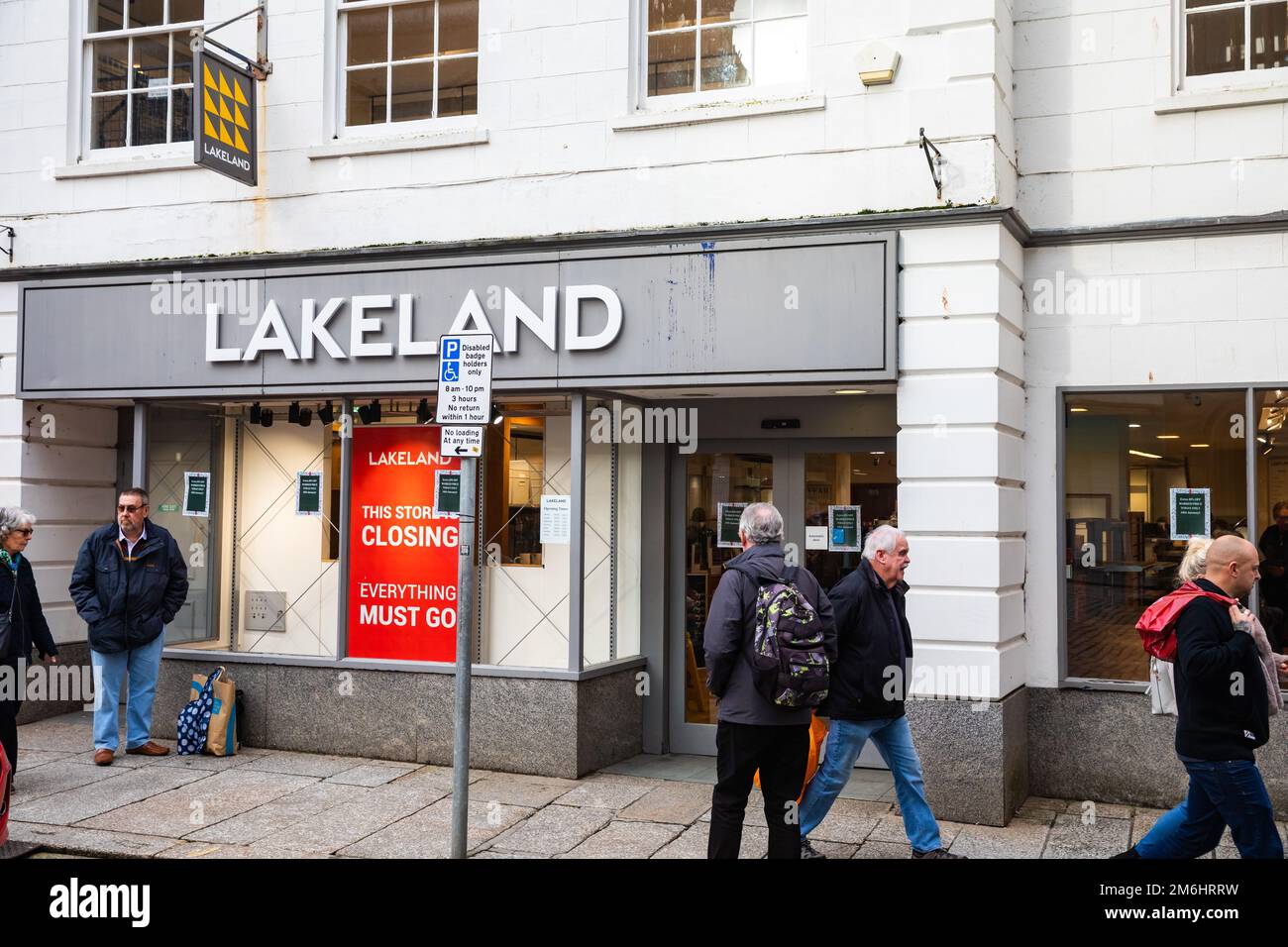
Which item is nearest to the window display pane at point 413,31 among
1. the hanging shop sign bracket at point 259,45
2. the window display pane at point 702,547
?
the hanging shop sign bracket at point 259,45

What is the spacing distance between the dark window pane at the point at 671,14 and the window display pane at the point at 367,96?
2293 millimetres

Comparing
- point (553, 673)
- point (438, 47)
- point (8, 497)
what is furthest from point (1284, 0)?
point (8, 497)

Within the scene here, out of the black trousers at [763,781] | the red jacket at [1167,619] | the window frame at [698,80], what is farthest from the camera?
the window frame at [698,80]

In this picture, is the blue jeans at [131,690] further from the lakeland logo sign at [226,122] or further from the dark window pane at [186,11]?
the dark window pane at [186,11]

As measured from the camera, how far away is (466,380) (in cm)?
666

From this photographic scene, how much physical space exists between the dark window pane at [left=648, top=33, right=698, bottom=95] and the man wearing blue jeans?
4.15m

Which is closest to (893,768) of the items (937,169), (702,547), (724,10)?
(702,547)

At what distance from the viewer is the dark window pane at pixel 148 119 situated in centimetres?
1053

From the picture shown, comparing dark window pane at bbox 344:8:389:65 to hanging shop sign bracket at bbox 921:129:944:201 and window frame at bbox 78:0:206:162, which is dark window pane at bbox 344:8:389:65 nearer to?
window frame at bbox 78:0:206:162

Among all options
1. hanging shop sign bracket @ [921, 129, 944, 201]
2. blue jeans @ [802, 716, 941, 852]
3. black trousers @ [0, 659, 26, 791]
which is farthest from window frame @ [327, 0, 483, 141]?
blue jeans @ [802, 716, 941, 852]

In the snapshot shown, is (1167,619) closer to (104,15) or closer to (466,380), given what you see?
(466,380)

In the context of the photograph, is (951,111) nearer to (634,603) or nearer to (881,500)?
(881,500)

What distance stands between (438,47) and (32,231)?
4085 millimetres

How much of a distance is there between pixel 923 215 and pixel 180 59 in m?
6.64
